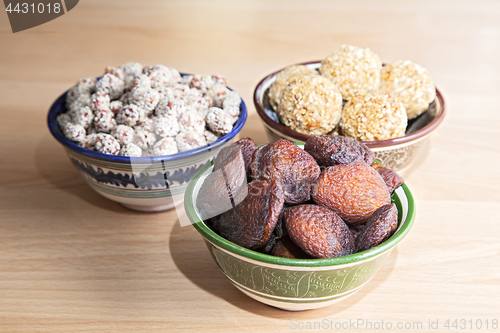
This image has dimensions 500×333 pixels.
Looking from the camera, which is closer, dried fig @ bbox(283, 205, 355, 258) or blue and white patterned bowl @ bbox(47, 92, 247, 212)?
dried fig @ bbox(283, 205, 355, 258)

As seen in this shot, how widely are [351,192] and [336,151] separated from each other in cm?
7

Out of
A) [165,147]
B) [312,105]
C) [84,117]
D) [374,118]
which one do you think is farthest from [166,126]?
[374,118]

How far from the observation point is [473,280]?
69 centimetres

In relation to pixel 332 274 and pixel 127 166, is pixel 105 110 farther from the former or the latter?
pixel 332 274

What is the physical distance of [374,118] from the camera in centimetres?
74

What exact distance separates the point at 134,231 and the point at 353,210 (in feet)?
1.38

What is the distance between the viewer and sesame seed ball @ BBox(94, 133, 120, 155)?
2.31 ft

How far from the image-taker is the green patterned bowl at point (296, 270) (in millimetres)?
484

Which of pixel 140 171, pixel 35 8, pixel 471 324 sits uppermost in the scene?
pixel 35 8

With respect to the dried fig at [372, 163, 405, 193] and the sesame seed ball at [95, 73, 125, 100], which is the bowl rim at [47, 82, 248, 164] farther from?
the dried fig at [372, 163, 405, 193]

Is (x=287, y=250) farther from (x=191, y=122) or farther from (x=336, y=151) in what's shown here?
(x=191, y=122)

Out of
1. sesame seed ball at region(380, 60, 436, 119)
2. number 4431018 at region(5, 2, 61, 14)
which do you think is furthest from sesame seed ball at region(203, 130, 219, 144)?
number 4431018 at region(5, 2, 61, 14)

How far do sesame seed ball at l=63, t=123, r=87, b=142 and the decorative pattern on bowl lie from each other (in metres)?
0.32

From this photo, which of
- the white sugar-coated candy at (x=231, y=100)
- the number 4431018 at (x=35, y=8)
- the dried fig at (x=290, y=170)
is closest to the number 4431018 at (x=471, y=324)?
the dried fig at (x=290, y=170)
